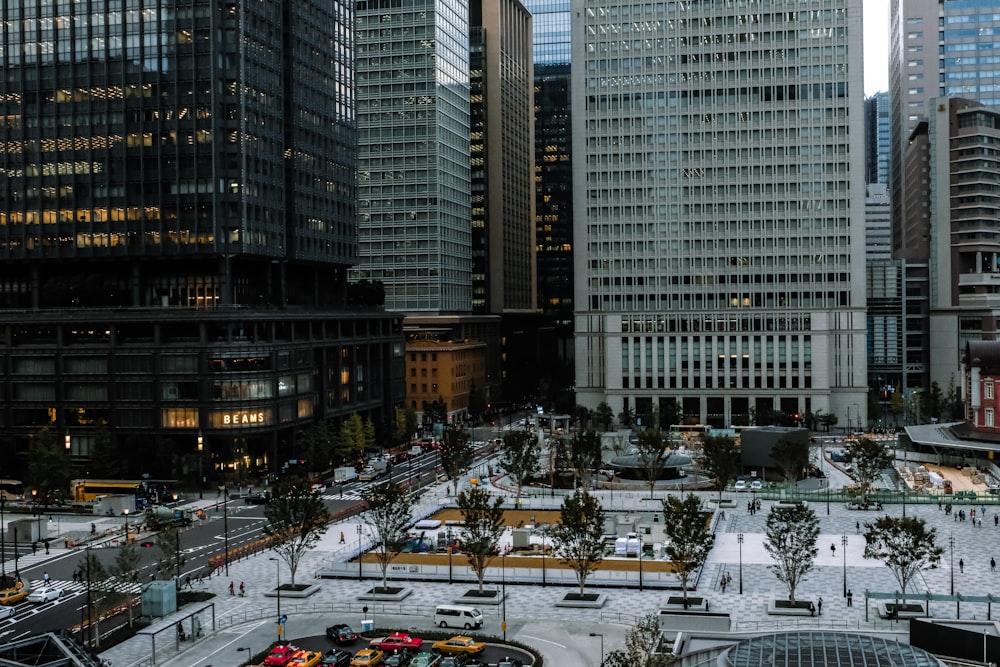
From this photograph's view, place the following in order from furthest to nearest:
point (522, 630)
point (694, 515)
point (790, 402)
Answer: point (790, 402), point (694, 515), point (522, 630)

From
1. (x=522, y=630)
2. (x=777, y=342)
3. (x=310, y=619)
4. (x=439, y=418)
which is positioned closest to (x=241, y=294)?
(x=439, y=418)

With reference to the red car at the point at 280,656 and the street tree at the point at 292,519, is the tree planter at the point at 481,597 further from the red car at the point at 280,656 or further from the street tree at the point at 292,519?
the red car at the point at 280,656

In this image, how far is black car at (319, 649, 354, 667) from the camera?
6194 centimetres

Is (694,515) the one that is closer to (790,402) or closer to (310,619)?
(310,619)

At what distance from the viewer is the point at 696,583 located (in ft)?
265

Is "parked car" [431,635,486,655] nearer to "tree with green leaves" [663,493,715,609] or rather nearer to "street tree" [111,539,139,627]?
"tree with green leaves" [663,493,715,609]

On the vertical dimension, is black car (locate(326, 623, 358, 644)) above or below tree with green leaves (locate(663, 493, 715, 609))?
below

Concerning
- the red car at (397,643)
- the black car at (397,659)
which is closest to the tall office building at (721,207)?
the red car at (397,643)

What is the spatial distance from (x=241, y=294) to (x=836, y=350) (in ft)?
354

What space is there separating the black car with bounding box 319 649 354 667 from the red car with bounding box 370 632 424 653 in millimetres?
2148

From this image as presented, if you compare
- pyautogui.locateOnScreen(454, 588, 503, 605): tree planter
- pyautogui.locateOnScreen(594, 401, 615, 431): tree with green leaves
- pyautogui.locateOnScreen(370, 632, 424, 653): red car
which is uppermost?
pyautogui.locateOnScreen(594, 401, 615, 431): tree with green leaves

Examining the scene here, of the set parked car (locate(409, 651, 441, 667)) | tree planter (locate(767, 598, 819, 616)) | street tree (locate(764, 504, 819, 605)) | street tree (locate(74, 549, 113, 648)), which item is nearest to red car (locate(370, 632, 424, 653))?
parked car (locate(409, 651, 441, 667))

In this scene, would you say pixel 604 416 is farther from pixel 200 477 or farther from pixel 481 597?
pixel 481 597

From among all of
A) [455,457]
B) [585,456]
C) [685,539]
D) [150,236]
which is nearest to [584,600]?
[685,539]
